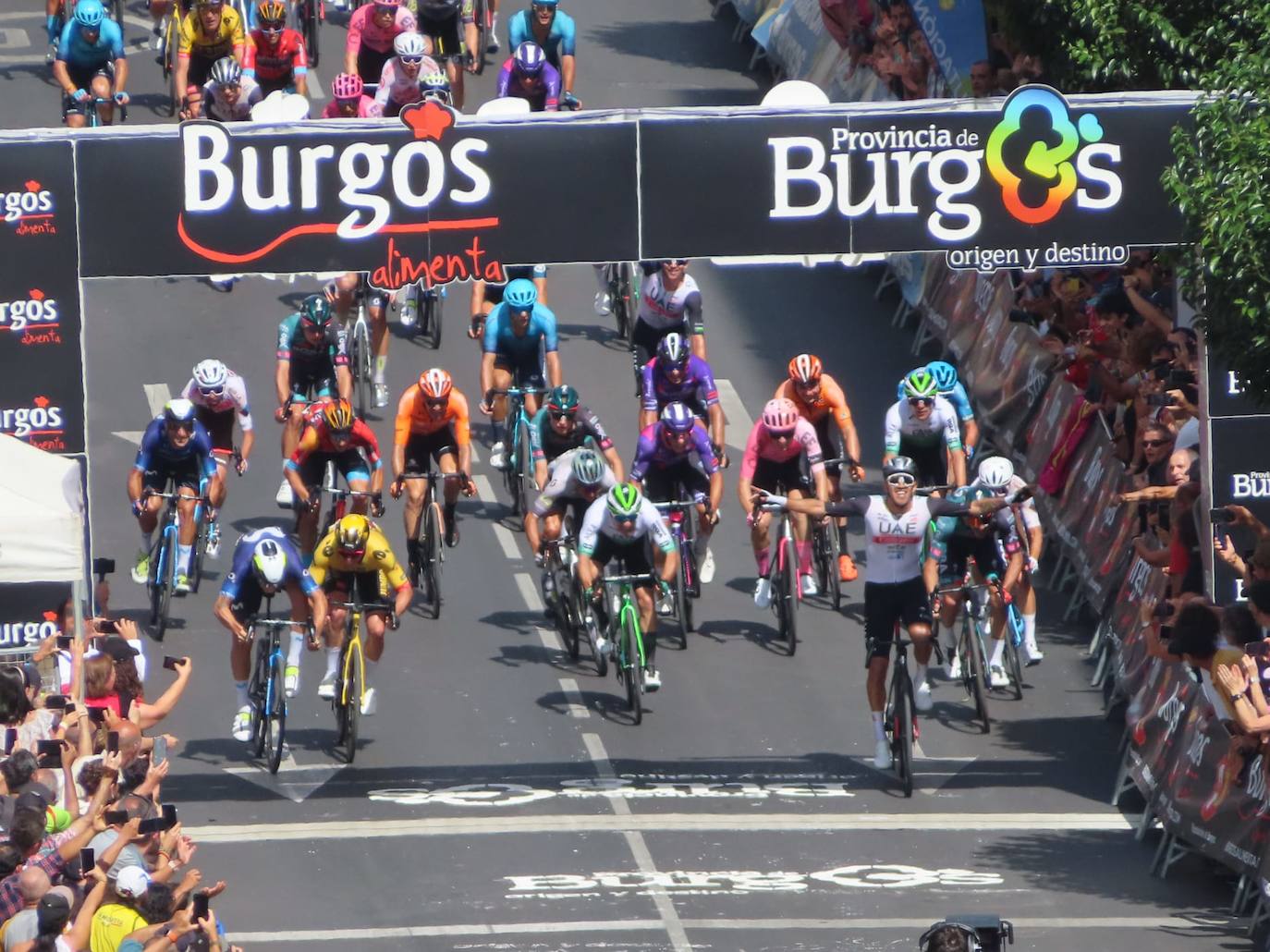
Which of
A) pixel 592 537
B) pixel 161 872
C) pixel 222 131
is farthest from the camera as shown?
pixel 592 537

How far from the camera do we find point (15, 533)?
635 inches

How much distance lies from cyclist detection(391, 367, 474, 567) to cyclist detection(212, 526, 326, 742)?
232 centimetres

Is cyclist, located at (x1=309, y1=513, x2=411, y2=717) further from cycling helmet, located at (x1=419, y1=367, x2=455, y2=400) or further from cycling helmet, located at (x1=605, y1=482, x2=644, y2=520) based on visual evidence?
cycling helmet, located at (x1=419, y1=367, x2=455, y2=400)

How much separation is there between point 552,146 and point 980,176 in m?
2.73

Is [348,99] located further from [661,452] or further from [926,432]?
[926,432]

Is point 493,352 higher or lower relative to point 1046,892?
higher

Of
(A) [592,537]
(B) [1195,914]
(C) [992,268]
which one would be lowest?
(B) [1195,914]

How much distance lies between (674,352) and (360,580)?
3.98 meters

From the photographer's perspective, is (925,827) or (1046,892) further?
Result: (925,827)

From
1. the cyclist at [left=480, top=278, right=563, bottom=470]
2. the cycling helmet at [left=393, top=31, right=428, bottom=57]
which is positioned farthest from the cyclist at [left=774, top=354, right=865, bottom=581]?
the cycling helmet at [left=393, top=31, right=428, bottom=57]

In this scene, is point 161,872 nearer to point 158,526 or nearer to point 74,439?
point 74,439

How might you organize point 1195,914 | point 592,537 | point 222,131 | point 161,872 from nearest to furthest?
point 161,872
point 1195,914
point 222,131
point 592,537

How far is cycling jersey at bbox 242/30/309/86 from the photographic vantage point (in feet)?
91.4

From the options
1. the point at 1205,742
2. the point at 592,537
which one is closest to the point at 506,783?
the point at 592,537
